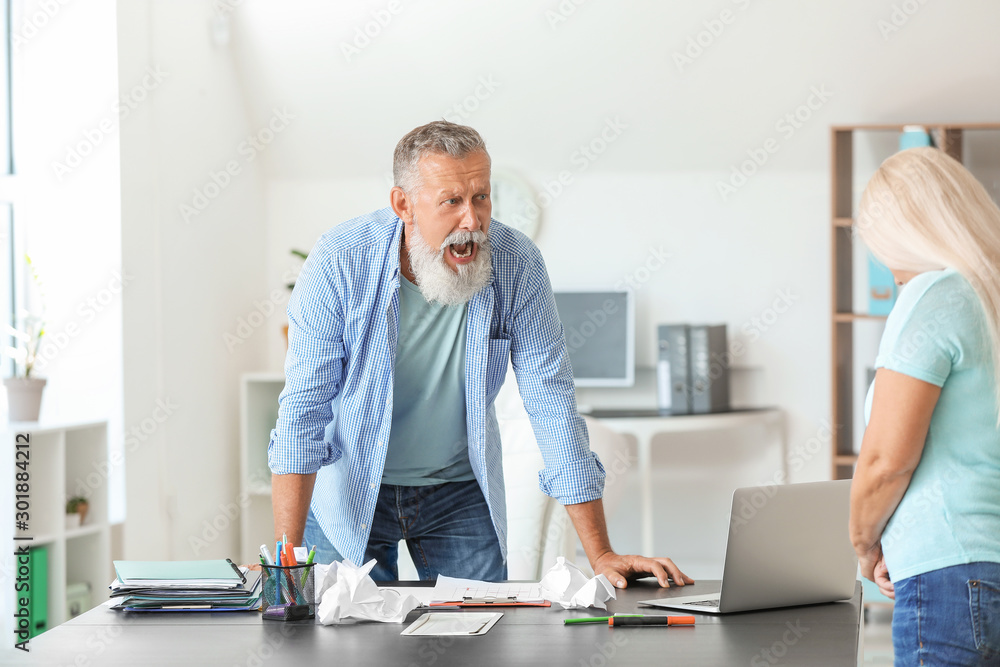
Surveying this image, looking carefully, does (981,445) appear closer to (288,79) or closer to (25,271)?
(25,271)

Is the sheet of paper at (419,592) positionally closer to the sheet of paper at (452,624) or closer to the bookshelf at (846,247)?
the sheet of paper at (452,624)

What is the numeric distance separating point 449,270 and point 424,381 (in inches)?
9.0

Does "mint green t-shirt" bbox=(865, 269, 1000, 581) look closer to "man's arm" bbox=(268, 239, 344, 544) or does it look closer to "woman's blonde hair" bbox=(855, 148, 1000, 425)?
"woman's blonde hair" bbox=(855, 148, 1000, 425)

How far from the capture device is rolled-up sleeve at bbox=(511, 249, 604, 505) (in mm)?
1777

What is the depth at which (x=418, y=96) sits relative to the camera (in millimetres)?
3996

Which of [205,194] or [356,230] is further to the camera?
[205,194]

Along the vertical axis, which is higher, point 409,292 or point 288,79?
point 288,79

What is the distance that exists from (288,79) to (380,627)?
303 centimetres

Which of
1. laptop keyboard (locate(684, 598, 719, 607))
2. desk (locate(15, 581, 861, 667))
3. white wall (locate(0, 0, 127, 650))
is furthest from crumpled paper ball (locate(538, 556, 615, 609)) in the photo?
white wall (locate(0, 0, 127, 650))

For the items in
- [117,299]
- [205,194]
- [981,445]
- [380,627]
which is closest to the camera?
[981,445]

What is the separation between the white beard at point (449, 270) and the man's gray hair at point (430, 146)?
0.26 feet

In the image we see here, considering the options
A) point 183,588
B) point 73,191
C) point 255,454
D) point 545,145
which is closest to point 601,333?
point 545,145

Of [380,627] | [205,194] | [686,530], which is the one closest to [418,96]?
[205,194]

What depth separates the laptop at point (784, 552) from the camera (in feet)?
4.54
